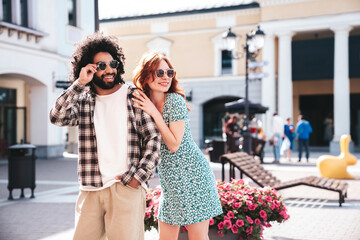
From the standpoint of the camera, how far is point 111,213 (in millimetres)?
2820

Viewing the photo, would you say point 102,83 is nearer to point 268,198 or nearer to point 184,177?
point 184,177

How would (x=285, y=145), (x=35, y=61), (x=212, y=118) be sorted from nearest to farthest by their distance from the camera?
(x=285, y=145), (x=35, y=61), (x=212, y=118)

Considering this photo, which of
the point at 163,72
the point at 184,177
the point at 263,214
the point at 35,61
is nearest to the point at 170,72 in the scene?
the point at 163,72

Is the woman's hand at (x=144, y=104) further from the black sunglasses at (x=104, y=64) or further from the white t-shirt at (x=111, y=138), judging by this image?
the black sunglasses at (x=104, y=64)

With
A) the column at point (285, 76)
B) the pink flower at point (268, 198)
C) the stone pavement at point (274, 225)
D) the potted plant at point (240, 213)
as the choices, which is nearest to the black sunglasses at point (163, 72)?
the potted plant at point (240, 213)

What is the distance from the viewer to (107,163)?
2836 mm

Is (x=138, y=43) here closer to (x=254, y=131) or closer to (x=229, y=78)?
(x=229, y=78)

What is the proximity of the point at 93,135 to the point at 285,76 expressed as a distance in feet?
77.2

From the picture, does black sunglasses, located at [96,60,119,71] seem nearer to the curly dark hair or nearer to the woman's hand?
the curly dark hair

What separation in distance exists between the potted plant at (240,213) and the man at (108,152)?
1.52 m

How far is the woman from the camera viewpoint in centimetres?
318

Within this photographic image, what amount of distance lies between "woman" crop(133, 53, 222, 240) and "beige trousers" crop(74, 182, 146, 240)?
16.5 inches

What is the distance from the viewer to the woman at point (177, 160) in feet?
10.4

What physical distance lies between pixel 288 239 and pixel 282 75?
2071 cm
